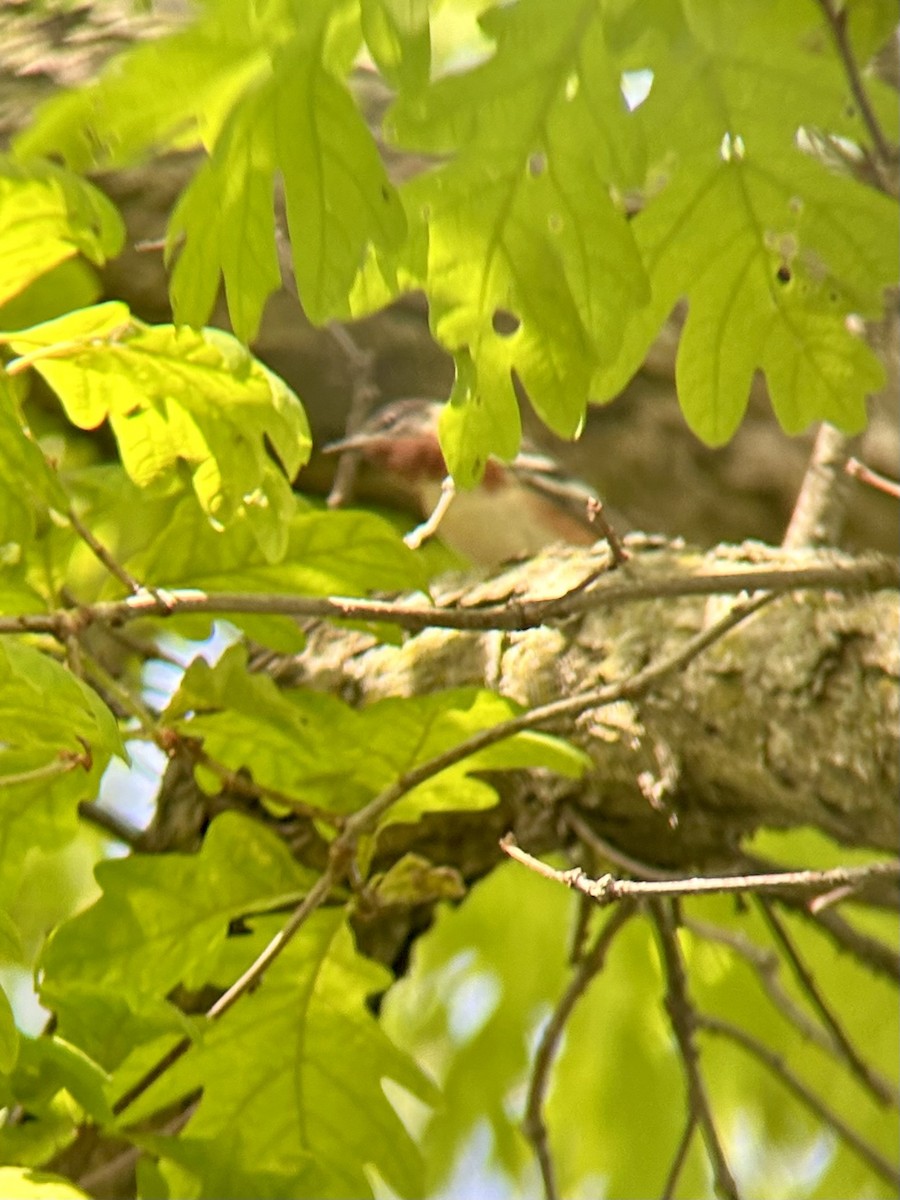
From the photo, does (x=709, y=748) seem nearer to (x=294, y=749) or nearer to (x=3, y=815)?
(x=294, y=749)

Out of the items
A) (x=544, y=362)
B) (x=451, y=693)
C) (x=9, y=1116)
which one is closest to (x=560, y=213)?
(x=544, y=362)

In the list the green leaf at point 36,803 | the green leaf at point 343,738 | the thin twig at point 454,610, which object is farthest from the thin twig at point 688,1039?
the green leaf at point 36,803

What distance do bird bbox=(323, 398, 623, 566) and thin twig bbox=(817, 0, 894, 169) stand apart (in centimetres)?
89

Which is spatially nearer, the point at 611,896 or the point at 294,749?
the point at 611,896

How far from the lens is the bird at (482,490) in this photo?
2049 mm

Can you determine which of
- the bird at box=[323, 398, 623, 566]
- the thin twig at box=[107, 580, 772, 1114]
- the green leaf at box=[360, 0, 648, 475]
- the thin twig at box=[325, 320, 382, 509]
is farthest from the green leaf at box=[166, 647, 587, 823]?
the thin twig at box=[325, 320, 382, 509]

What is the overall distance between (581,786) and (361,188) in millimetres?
666

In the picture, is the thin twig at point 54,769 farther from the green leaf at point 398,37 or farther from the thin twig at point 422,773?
the green leaf at point 398,37

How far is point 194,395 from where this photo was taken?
1083 mm

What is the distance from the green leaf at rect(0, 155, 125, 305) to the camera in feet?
3.48

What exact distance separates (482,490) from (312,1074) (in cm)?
137

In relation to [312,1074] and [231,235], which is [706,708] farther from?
[231,235]

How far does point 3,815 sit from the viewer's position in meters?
1.05

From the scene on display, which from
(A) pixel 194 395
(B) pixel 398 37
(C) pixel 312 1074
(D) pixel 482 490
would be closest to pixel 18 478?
(A) pixel 194 395
